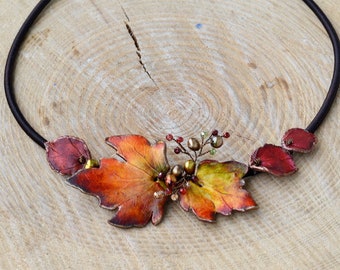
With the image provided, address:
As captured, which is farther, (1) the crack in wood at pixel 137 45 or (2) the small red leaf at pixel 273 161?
(1) the crack in wood at pixel 137 45


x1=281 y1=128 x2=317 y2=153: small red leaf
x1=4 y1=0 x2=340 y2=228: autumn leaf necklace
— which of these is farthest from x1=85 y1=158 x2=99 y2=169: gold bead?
x1=281 y1=128 x2=317 y2=153: small red leaf

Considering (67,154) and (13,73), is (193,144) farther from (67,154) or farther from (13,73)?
(13,73)

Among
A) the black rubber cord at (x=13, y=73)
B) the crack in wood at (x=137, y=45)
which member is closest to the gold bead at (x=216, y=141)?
the crack in wood at (x=137, y=45)

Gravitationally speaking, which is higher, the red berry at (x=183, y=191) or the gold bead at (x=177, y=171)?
the gold bead at (x=177, y=171)

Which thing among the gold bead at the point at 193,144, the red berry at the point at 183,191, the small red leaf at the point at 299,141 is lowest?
the small red leaf at the point at 299,141

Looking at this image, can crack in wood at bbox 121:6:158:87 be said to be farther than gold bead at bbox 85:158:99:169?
Yes

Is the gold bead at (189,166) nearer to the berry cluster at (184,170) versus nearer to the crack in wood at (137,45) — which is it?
the berry cluster at (184,170)

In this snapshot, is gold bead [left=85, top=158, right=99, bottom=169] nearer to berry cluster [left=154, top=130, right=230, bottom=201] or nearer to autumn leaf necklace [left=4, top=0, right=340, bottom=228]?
autumn leaf necklace [left=4, top=0, right=340, bottom=228]
